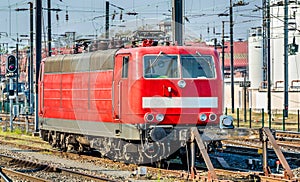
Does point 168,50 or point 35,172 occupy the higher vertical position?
point 168,50

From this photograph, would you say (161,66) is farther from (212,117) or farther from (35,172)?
(35,172)

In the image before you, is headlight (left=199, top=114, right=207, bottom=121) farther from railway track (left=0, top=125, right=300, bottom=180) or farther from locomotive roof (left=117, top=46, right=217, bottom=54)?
locomotive roof (left=117, top=46, right=217, bottom=54)

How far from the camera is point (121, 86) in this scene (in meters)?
17.3

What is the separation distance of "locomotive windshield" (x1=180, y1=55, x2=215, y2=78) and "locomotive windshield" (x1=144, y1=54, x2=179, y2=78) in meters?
0.22

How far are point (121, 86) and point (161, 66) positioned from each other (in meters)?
1.23

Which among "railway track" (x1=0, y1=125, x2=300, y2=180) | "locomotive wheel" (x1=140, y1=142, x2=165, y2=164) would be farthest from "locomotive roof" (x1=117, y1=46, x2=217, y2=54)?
"railway track" (x1=0, y1=125, x2=300, y2=180)

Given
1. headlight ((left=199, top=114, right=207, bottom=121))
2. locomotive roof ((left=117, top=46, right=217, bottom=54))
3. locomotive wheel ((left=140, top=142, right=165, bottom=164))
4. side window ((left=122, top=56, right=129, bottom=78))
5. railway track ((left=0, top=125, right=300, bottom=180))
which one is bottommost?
railway track ((left=0, top=125, right=300, bottom=180))

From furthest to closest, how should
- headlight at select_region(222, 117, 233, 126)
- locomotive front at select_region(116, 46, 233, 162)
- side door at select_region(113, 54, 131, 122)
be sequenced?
1. side door at select_region(113, 54, 131, 122)
2. locomotive front at select_region(116, 46, 233, 162)
3. headlight at select_region(222, 117, 233, 126)

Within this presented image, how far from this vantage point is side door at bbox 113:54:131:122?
17.1m

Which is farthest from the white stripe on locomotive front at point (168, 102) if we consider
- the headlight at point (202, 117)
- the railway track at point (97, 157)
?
the railway track at point (97, 157)

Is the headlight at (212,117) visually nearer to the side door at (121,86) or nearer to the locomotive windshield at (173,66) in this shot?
the locomotive windshield at (173,66)

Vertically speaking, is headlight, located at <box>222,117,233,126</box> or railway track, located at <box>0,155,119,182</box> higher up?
headlight, located at <box>222,117,233,126</box>

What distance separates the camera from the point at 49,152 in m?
22.8

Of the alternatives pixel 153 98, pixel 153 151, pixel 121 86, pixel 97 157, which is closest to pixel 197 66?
pixel 153 98
